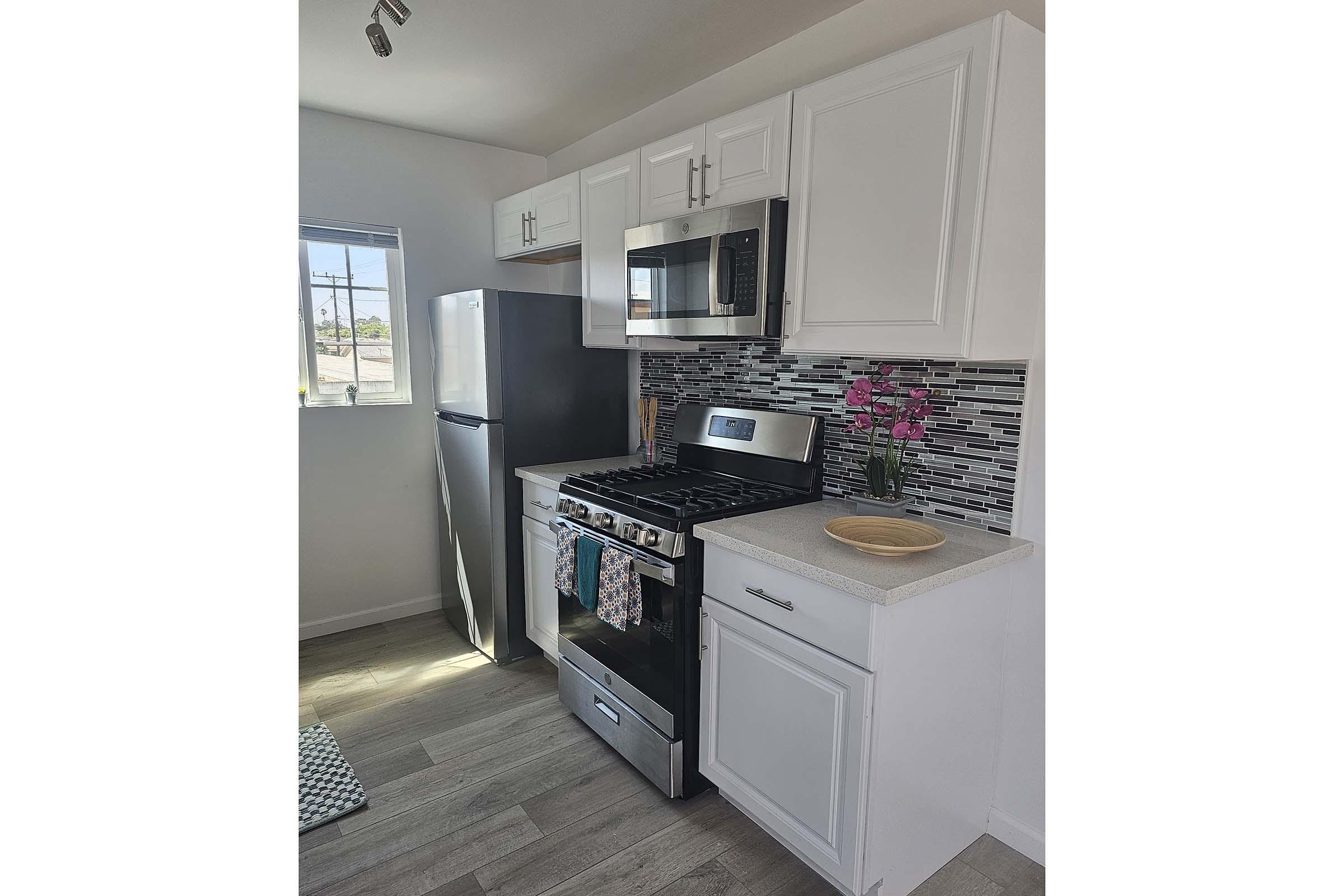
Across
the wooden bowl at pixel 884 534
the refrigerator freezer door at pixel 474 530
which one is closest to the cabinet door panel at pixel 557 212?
the refrigerator freezer door at pixel 474 530

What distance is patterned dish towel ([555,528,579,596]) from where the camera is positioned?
251 centimetres

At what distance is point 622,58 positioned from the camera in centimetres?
255

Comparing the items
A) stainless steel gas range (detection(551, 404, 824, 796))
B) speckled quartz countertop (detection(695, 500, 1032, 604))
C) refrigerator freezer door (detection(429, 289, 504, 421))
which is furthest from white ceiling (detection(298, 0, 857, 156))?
speckled quartz countertop (detection(695, 500, 1032, 604))

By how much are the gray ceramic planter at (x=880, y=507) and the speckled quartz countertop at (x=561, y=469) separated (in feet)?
3.76

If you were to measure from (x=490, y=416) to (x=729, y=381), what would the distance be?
3.38 feet

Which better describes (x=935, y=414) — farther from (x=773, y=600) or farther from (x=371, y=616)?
(x=371, y=616)

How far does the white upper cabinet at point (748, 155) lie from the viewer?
202 centimetres

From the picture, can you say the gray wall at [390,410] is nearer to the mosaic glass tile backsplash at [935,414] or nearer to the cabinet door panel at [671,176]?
the cabinet door panel at [671,176]

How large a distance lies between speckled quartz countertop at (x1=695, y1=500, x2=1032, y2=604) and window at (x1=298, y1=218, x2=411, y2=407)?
7.19 ft

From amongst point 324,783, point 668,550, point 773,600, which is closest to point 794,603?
point 773,600

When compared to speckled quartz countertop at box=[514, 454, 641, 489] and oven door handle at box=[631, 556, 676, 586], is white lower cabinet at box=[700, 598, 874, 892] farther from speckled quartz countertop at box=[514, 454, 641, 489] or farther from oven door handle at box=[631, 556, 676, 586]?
speckled quartz countertop at box=[514, 454, 641, 489]
